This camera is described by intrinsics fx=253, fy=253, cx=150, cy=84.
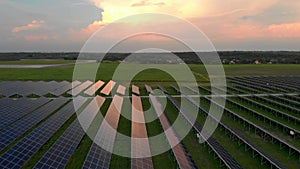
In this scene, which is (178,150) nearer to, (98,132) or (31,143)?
(98,132)

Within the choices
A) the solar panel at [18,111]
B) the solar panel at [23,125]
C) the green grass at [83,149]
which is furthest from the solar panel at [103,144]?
the solar panel at [18,111]

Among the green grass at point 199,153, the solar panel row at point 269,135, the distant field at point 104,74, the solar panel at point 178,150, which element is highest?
the solar panel at point 178,150

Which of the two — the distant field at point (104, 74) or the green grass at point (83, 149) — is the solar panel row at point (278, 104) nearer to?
the green grass at point (83, 149)

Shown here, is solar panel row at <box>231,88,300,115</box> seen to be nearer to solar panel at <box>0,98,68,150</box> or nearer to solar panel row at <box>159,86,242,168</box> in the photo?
solar panel row at <box>159,86,242,168</box>

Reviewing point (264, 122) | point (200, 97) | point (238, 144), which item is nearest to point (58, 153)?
point (238, 144)

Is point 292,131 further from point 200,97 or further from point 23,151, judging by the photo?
point 23,151

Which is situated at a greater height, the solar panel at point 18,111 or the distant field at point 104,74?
the solar panel at point 18,111
